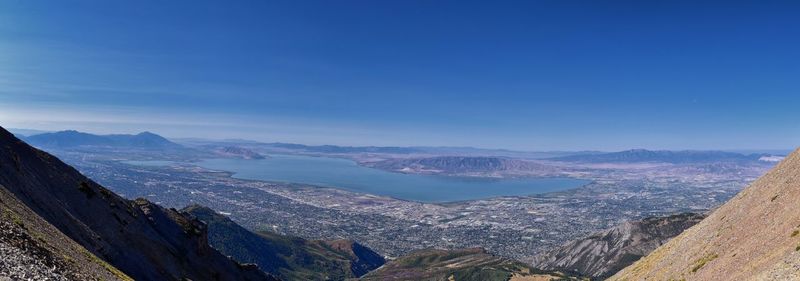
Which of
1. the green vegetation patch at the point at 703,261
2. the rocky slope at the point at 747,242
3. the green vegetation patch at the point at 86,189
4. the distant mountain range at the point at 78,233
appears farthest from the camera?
the green vegetation patch at the point at 86,189

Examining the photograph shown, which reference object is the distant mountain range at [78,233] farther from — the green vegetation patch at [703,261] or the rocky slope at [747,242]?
the green vegetation patch at [703,261]

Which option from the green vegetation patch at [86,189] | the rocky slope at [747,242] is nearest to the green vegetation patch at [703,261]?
the rocky slope at [747,242]

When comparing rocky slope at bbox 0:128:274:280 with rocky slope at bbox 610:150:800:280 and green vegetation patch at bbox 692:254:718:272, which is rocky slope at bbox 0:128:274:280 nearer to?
rocky slope at bbox 610:150:800:280

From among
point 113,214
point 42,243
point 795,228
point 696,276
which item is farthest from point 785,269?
point 113,214

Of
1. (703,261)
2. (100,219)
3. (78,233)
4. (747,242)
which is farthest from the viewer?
(100,219)

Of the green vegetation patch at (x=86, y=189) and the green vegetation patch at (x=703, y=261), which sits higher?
the green vegetation patch at (x=86, y=189)

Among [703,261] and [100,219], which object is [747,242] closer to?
[703,261]

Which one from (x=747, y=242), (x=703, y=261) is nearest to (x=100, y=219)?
(x=703, y=261)
